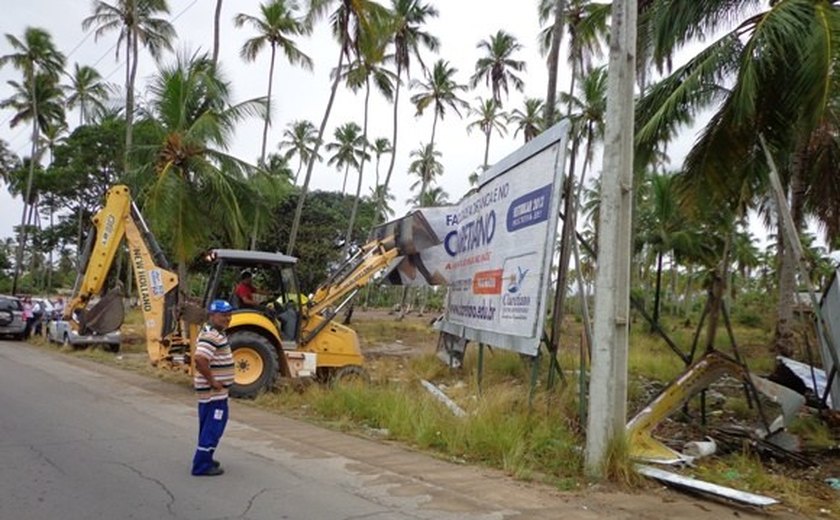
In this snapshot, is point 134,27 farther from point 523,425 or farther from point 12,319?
point 523,425

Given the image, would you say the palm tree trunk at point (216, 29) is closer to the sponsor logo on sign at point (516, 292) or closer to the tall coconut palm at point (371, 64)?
the tall coconut palm at point (371, 64)

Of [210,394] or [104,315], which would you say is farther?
[104,315]

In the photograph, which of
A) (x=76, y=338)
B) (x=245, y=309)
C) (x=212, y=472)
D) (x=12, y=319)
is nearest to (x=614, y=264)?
(x=212, y=472)

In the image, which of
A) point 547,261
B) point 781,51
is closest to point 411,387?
point 547,261

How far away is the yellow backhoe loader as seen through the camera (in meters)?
12.5

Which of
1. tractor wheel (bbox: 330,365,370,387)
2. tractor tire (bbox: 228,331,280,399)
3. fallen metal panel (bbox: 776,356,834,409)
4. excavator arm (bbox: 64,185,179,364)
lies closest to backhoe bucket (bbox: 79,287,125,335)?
excavator arm (bbox: 64,185,179,364)

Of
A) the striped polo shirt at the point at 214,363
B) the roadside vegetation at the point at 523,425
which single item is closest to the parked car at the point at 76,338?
the roadside vegetation at the point at 523,425

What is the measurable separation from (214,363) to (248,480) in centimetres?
117

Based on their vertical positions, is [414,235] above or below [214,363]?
above

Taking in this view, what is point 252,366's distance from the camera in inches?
491

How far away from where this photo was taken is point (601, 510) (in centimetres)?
630

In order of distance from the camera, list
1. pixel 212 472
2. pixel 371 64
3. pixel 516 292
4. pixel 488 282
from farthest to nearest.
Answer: pixel 371 64
pixel 488 282
pixel 516 292
pixel 212 472

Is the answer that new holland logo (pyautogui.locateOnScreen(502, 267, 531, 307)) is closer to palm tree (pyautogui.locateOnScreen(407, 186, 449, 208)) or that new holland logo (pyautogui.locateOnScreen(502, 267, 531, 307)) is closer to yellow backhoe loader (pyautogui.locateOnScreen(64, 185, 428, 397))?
yellow backhoe loader (pyautogui.locateOnScreen(64, 185, 428, 397))

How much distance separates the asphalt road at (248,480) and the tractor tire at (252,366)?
1818 millimetres
